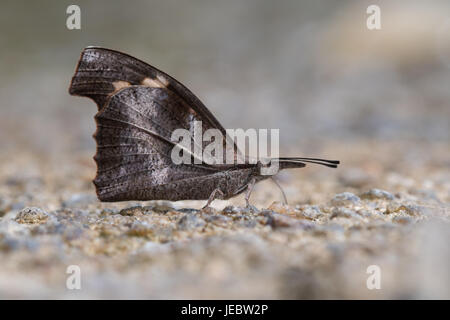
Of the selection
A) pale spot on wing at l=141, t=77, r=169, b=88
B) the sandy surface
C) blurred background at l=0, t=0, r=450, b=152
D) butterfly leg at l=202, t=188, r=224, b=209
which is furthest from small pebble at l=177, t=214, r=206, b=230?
blurred background at l=0, t=0, r=450, b=152

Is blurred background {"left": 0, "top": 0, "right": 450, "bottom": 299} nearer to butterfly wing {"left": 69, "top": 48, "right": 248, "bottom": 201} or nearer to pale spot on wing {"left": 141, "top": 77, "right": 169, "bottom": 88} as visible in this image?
butterfly wing {"left": 69, "top": 48, "right": 248, "bottom": 201}

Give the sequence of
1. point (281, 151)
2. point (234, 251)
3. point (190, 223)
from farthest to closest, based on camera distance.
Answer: point (281, 151), point (190, 223), point (234, 251)

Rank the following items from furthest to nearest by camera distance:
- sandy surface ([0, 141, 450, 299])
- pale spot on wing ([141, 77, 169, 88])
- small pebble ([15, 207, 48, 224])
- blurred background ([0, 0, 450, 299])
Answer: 1. pale spot on wing ([141, 77, 169, 88])
2. small pebble ([15, 207, 48, 224])
3. blurred background ([0, 0, 450, 299])
4. sandy surface ([0, 141, 450, 299])

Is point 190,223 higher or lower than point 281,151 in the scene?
lower

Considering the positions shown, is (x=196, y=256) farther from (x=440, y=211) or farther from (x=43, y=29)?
(x=43, y=29)

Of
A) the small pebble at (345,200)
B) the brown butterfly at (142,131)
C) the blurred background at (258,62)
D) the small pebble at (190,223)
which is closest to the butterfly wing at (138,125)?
the brown butterfly at (142,131)

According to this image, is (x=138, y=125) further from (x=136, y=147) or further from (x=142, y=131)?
(x=136, y=147)

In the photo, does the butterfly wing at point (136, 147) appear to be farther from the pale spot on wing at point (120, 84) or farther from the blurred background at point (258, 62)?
the blurred background at point (258, 62)

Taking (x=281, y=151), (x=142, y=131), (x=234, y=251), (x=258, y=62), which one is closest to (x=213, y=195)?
(x=142, y=131)
